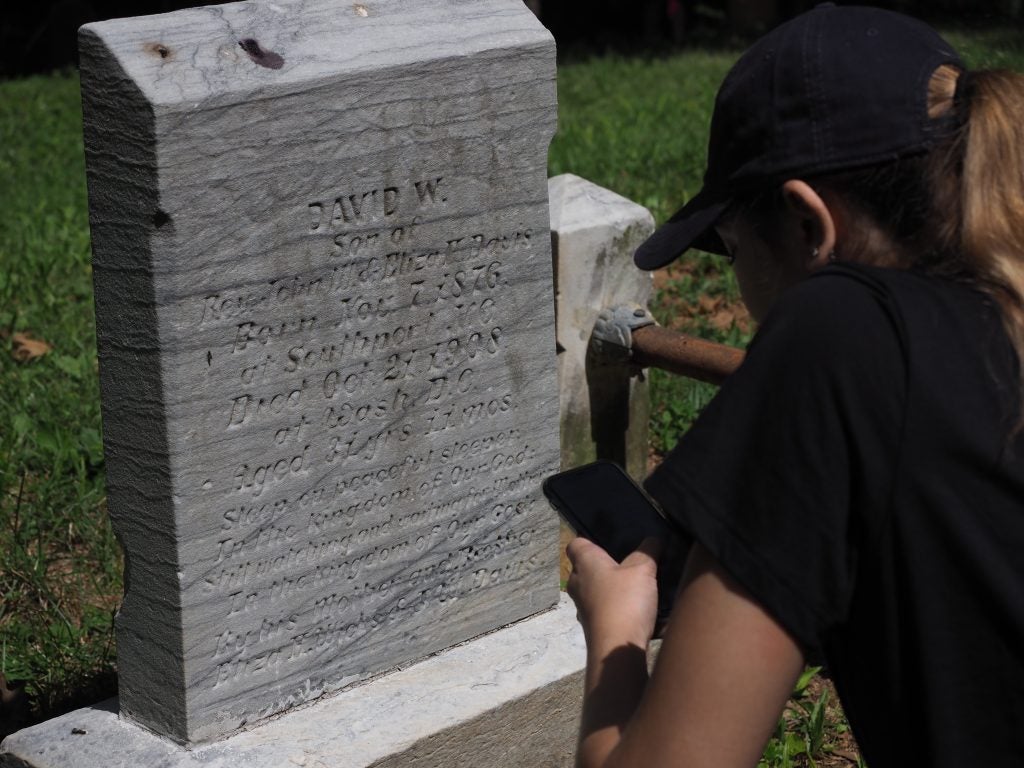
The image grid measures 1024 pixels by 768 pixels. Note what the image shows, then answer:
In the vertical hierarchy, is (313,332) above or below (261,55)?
below

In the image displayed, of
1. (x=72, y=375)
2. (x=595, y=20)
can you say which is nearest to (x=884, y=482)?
(x=72, y=375)

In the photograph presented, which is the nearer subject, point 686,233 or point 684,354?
point 686,233

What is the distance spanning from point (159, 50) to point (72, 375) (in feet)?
9.20

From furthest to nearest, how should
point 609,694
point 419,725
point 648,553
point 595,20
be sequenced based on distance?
point 595,20 < point 419,725 < point 648,553 < point 609,694

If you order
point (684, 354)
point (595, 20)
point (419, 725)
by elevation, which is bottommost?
point (595, 20)

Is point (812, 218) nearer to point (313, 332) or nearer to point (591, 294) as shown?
point (313, 332)

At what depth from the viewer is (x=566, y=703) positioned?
9.93 feet

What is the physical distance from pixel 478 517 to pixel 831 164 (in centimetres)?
184

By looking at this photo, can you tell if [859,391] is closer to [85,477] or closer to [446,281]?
[446,281]

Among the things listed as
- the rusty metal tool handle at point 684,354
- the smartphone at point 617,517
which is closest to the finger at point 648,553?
the smartphone at point 617,517

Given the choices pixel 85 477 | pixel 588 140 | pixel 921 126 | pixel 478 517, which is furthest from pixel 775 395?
pixel 588 140

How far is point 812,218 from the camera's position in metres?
1.36

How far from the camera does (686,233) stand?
1.51 m

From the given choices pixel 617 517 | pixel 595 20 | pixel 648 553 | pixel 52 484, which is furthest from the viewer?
pixel 595 20
